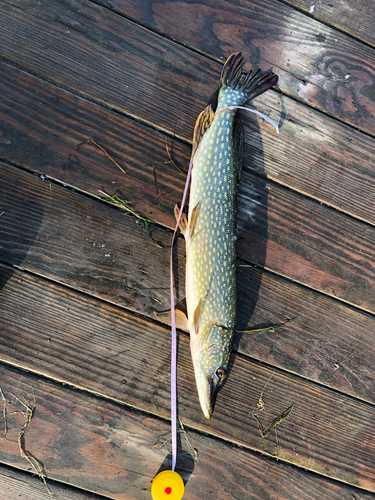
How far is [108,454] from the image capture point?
63.2 inches

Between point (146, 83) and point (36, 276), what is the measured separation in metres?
1.17

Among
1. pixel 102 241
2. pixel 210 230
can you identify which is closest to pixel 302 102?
pixel 210 230

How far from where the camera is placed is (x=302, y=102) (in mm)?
1848

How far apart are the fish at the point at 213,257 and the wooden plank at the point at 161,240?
201 millimetres

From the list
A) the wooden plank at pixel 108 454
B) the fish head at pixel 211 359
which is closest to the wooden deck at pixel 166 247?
the wooden plank at pixel 108 454

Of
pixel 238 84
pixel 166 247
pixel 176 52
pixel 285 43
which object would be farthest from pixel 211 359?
pixel 285 43

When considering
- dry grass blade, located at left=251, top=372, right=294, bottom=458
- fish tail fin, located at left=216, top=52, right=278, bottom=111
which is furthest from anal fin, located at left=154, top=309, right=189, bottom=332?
fish tail fin, located at left=216, top=52, right=278, bottom=111

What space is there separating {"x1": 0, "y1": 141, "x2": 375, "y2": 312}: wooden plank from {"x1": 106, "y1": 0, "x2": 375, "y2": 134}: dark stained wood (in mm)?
632

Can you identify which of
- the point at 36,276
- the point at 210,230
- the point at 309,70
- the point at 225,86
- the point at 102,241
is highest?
the point at 309,70

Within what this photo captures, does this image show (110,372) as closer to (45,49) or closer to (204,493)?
(204,493)

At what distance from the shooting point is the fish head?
1569 millimetres

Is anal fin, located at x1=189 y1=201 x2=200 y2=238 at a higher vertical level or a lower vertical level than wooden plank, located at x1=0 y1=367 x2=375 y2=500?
higher

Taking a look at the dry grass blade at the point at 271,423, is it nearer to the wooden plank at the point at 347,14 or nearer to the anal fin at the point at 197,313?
the anal fin at the point at 197,313

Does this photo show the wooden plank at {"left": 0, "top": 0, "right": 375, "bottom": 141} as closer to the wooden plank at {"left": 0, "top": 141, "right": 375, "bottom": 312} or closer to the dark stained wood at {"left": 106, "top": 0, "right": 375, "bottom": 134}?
the dark stained wood at {"left": 106, "top": 0, "right": 375, "bottom": 134}
